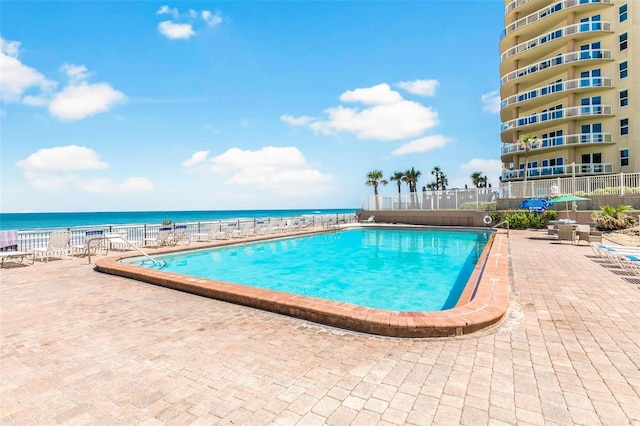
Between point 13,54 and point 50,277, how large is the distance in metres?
9.68

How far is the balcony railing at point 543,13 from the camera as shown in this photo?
2739 centimetres

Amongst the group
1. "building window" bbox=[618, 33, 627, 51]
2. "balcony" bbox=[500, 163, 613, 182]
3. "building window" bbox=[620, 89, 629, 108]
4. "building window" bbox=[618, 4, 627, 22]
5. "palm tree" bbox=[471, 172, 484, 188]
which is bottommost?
"balcony" bbox=[500, 163, 613, 182]

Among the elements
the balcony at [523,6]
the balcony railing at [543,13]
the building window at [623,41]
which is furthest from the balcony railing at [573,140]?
the balcony at [523,6]

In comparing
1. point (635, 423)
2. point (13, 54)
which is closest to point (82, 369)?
point (635, 423)

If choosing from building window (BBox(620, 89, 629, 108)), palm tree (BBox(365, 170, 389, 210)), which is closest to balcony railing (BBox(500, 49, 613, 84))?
building window (BBox(620, 89, 629, 108))

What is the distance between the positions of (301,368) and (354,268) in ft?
25.2

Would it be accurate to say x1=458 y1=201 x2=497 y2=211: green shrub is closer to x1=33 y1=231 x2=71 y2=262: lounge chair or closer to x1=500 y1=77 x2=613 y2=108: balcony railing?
x1=500 y1=77 x2=613 y2=108: balcony railing

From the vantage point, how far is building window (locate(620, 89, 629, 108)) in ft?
85.5

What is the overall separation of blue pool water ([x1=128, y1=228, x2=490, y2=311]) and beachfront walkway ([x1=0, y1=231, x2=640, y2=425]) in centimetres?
299

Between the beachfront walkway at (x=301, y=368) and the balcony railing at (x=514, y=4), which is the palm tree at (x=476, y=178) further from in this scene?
the beachfront walkway at (x=301, y=368)

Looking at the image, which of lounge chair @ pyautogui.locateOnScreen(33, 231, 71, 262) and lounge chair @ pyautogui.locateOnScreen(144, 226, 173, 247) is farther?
lounge chair @ pyautogui.locateOnScreen(144, 226, 173, 247)

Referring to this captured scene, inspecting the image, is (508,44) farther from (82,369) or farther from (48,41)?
(82,369)

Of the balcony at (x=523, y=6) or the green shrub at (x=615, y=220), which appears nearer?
the green shrub at (x=615, y=220)

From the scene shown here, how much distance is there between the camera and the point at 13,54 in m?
11.6
